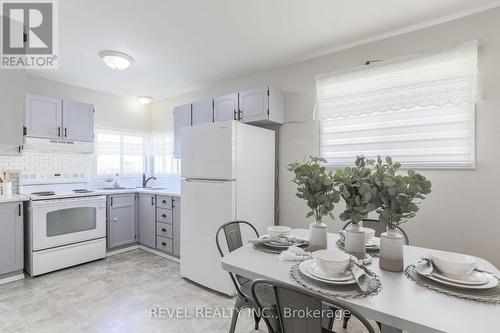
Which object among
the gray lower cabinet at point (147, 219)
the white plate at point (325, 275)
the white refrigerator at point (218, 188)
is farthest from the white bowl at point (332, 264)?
the gray lower cabinet at point (147, 219)

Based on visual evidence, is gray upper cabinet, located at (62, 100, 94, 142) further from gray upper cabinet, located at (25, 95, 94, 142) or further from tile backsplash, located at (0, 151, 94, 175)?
tile backsplash, located at (0, 151, 94, 175)

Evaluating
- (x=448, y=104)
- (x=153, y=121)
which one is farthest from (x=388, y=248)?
(x=153, y=121)

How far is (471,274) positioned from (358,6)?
76.0 inches

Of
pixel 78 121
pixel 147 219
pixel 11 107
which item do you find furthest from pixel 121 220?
pixel 11 107

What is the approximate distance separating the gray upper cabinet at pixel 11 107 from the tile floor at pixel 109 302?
1458 mm

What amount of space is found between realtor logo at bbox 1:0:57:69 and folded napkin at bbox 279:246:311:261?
2.07 m

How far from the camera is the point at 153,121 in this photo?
4.84 m

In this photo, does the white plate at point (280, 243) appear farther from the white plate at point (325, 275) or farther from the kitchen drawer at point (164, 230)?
the kitchen drawer at point (164, 230)

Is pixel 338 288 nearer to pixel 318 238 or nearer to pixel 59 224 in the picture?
pixel 318 238

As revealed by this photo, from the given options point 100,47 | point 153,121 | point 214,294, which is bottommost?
point 214,294

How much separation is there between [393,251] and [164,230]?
3.08 meters

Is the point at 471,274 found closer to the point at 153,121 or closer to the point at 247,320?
the point at 247,320

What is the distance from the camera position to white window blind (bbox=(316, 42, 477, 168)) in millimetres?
2102

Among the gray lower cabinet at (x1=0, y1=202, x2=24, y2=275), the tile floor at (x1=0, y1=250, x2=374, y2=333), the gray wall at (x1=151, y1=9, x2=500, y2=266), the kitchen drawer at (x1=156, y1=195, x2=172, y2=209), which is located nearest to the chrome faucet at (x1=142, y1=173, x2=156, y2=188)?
the kitchen drawer at (x1=156, y1=195, x2=172, y2=209)
